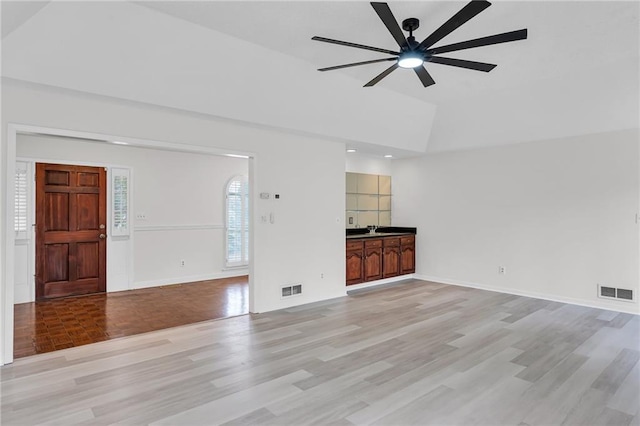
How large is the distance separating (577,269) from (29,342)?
7008 mm

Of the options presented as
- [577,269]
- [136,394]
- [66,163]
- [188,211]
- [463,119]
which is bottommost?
[136,394]

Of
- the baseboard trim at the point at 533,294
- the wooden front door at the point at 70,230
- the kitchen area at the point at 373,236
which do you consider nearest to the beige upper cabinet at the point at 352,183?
the kitchen area at the point at 373,236

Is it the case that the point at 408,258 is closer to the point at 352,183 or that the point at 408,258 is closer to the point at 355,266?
the point at 355,266

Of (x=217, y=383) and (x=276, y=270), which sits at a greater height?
(x=276, y=270)

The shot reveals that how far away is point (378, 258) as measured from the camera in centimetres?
679

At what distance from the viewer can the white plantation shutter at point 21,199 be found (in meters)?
5.52

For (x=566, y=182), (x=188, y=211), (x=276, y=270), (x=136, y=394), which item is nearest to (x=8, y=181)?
(x=136, y=394)

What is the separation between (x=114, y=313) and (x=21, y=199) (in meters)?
2.36

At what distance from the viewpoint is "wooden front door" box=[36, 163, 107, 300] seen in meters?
5.77

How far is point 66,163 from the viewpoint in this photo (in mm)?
5902

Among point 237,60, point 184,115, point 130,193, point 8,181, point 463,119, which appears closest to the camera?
point 8,181

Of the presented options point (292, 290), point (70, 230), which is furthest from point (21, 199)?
point (292, 290)

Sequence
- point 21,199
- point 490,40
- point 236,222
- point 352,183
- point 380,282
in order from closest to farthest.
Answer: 1. point 490,40
2. point 21,199
3. point 380,282
4. point 352,183
5. point 236,222

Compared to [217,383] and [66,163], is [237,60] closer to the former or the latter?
[217,383]
